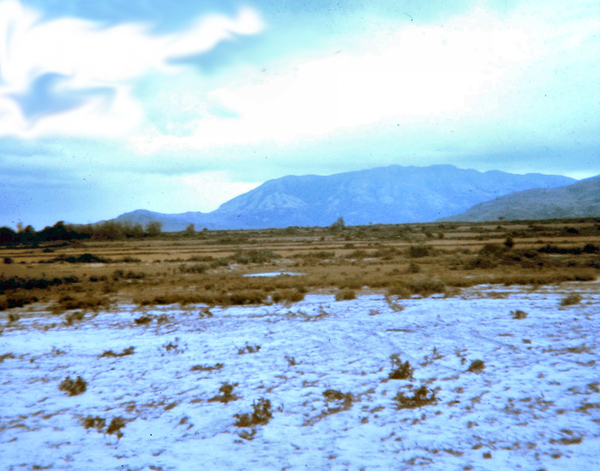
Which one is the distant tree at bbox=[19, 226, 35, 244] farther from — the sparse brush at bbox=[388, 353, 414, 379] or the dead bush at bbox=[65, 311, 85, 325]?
the sparse brush at bbox=[388, 353, 414, 379]

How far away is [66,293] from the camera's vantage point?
2033cm

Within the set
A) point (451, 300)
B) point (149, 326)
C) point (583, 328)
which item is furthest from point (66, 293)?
point (583, 328)

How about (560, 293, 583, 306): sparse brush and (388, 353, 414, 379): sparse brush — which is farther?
(560, 293, 583, 306): sparse brush

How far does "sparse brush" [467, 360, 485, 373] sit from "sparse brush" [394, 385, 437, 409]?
56.4 inches

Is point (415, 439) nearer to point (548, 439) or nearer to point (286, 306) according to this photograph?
point (548, 439)

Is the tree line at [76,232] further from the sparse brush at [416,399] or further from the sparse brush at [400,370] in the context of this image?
the sparse brush at [416,399]

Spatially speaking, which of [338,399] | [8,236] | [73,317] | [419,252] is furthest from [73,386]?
[8,236]

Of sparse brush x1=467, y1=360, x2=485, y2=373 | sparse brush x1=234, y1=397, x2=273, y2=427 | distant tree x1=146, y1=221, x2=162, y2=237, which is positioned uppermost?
distant tree x1=146, y1=221, x2=162, y2=237

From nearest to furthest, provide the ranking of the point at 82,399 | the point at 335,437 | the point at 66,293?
the point at 335,437
the point at 82,399
the point at 66,293

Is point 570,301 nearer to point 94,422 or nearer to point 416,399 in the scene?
point 416,399

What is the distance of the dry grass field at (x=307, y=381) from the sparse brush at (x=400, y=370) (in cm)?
4

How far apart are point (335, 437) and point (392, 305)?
9.25m

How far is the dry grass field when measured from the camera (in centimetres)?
553

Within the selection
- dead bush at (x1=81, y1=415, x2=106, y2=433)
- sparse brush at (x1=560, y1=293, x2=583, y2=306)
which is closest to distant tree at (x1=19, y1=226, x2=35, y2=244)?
dead bush at (x1=81, y1=415, x2=106, y2=433)
